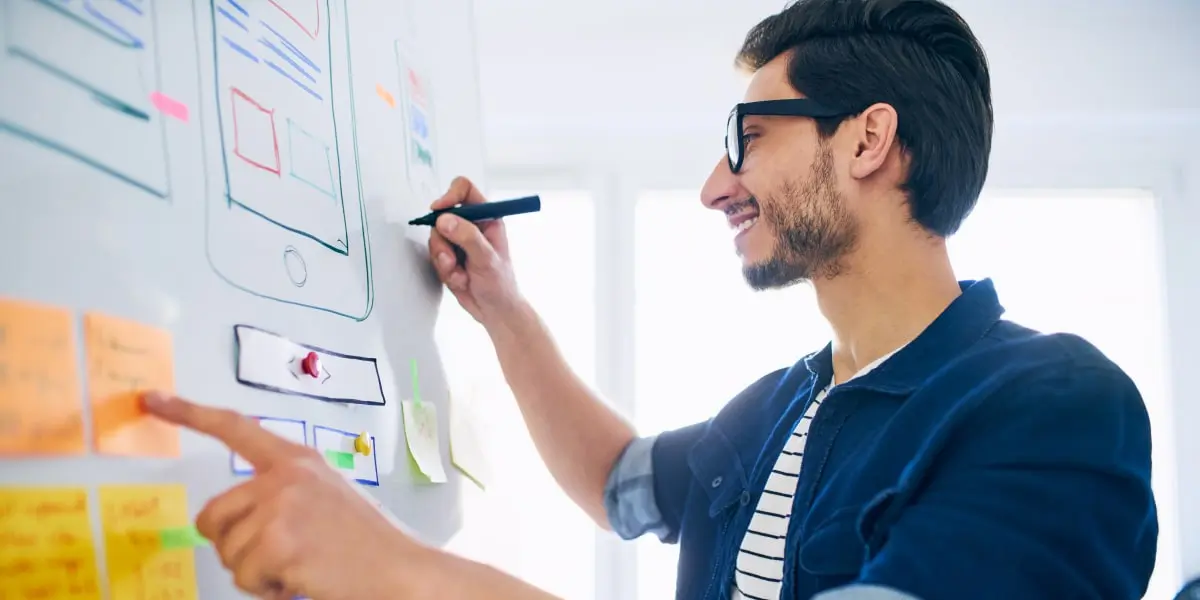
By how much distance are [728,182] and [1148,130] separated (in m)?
1.32

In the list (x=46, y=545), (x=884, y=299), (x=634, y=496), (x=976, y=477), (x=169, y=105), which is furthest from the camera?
(x=634, y=496)

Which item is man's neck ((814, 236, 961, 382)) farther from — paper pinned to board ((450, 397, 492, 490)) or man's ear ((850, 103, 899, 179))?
paper pinned to board ((450, 397, 492, 490))

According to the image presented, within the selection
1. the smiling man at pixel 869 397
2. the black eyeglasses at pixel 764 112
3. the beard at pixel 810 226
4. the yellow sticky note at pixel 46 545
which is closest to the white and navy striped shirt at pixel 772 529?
the smiling man at pixel 869 397

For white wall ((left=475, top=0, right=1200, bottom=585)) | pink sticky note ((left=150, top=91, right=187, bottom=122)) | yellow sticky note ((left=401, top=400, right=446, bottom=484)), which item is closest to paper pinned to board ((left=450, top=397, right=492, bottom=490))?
yellow sticky note ((left=401, top=400, right=446, bottom=484))

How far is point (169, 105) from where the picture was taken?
0.56 meters

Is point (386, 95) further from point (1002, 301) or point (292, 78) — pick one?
point (1002, 301)

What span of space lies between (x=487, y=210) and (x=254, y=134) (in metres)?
0.33

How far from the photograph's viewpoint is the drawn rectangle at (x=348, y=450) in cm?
71

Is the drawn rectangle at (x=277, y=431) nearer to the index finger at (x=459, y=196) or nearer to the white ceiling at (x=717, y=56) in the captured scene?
the index finger at (x=459, y=196)

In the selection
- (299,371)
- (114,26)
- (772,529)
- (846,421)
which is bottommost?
(772,529)

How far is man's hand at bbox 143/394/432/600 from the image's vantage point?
1.67 ft

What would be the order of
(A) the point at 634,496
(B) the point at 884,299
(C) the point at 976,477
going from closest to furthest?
1. (C) the point at 976,477
2. (B) the point at 884,299
3. (A) the point at 634,496

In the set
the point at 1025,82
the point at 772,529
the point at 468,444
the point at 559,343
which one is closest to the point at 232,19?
the point at 468,444

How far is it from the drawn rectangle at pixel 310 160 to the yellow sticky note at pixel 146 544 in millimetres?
283
